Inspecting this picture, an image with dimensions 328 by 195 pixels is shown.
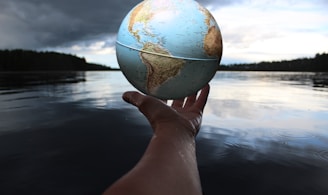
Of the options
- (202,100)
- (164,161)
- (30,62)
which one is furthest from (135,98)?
(30,62)

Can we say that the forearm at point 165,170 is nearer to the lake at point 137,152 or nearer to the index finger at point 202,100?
the index finger at point 202,100

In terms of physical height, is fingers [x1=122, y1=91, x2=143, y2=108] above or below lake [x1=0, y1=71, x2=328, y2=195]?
above

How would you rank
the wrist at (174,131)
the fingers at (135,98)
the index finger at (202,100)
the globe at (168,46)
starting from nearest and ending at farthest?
the wrist at (174,131)
the fingers at (135,98)
the globe at (168,46)
the index finger at (202,100)

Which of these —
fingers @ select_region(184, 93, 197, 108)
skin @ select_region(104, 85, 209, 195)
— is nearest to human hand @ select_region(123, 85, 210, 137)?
skin @ select_region(104, 85, 209, 195)

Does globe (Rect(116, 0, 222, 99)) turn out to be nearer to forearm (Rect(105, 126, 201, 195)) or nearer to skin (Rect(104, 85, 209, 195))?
skin (Rect(104, 85, 209, 195))

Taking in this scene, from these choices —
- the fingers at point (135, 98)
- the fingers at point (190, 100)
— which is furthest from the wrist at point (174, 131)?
the fingers at point (190, 100)

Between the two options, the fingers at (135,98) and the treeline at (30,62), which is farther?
the treeline at (30,62)

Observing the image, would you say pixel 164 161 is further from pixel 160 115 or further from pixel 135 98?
pixel 135 98
